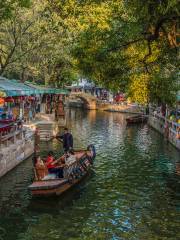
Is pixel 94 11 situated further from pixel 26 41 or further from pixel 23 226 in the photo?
pixel 26 41

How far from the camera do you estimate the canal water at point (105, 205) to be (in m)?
18.1

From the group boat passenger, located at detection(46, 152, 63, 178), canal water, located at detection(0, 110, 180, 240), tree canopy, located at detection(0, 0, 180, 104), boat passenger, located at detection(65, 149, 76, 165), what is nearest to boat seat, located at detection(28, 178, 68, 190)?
canal water, located at detection(0, 110, 180, 240)

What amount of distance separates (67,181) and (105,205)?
8.15 ft

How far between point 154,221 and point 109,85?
692 centimetres

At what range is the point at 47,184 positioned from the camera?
21.8 m

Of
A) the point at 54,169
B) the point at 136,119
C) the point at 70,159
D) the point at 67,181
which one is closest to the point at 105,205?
the point at 67,181

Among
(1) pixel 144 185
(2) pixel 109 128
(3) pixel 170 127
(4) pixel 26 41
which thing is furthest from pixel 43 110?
(1) pixel 144 185

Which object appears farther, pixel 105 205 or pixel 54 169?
pixel 54 169

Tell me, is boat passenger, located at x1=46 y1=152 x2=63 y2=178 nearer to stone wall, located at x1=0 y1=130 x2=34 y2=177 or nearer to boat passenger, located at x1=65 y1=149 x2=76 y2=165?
boat passenger, located at x1=65 y1=149 x2=76 y2=165

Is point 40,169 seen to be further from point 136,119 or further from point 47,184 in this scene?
point 136,119

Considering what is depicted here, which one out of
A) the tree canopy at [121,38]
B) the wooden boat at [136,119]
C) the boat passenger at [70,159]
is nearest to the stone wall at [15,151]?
the boat passenger at [70,159]

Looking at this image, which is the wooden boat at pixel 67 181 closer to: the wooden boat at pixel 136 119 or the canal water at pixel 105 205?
the canal water at pixel 105 205

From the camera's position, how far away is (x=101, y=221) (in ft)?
63.9

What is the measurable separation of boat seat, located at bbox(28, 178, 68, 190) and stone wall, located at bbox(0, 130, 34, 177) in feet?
14.7
